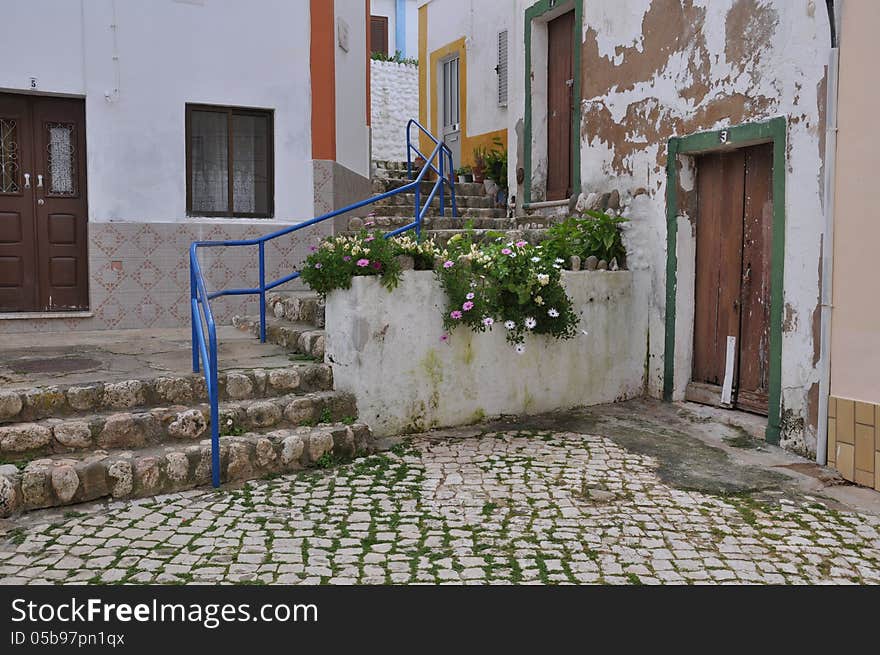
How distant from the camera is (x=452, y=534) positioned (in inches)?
166

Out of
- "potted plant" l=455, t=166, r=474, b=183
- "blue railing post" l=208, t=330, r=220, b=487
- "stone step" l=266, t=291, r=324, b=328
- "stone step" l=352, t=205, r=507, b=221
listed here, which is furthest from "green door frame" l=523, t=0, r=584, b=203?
"blue railing post" l=208, t=330, r=220, b=487

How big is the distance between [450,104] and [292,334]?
921 cm

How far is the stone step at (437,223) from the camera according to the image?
908 centimetres

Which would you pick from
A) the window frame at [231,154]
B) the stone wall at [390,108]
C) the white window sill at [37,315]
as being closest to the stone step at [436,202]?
the window frame at [231,154]

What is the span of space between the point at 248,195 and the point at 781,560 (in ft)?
24.0

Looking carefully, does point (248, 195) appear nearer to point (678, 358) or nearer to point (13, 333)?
point (13, 333)

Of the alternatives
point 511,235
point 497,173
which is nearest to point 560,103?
point 511,235

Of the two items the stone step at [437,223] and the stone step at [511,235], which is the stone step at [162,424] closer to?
the stone step at [511,235]

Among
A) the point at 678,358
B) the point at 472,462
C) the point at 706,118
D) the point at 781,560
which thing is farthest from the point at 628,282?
the point at 781,560

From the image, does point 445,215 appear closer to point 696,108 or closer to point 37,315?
point 696,108

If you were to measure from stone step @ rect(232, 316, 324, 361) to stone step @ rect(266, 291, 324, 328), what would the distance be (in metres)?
0.05

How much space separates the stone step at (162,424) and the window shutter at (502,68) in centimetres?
831

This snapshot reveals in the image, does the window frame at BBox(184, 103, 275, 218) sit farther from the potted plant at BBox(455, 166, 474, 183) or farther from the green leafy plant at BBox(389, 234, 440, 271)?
the potted plant at BBox(455, 166, 474, 183)

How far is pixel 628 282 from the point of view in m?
7.56
